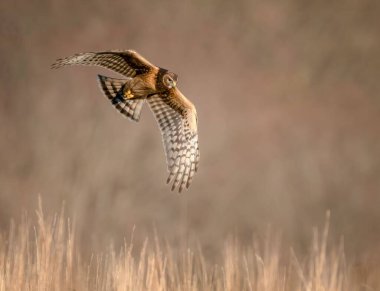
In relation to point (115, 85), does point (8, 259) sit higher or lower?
lower

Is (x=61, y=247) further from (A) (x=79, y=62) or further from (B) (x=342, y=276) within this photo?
(B) (x=342, y=276)

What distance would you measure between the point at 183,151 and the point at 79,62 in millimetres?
1032

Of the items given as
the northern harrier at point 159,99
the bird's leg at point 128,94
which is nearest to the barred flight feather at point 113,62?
the northern harrier at point 159,99

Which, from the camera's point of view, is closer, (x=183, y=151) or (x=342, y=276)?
(x=183, y=151)

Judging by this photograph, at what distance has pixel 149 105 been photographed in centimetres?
545

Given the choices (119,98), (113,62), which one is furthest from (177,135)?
(113,62)

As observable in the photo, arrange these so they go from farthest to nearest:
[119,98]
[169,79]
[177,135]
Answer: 1. [177,135]
2. [119,98]
3. [169,79]

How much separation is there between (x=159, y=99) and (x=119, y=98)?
1.45ft

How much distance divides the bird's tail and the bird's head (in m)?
0.27

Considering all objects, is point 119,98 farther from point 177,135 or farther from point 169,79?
point 177,135

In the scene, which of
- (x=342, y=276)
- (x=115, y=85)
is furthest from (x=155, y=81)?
(x=342, y=276)

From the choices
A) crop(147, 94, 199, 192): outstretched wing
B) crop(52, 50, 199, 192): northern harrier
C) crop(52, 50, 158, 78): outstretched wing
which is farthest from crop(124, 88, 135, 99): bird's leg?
crop(147, 94, 199, 192): outstretched wing

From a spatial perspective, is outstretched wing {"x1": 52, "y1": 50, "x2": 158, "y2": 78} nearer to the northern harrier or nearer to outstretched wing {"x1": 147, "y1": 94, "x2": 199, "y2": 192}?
the northern harrier

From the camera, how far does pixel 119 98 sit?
5.06 m
